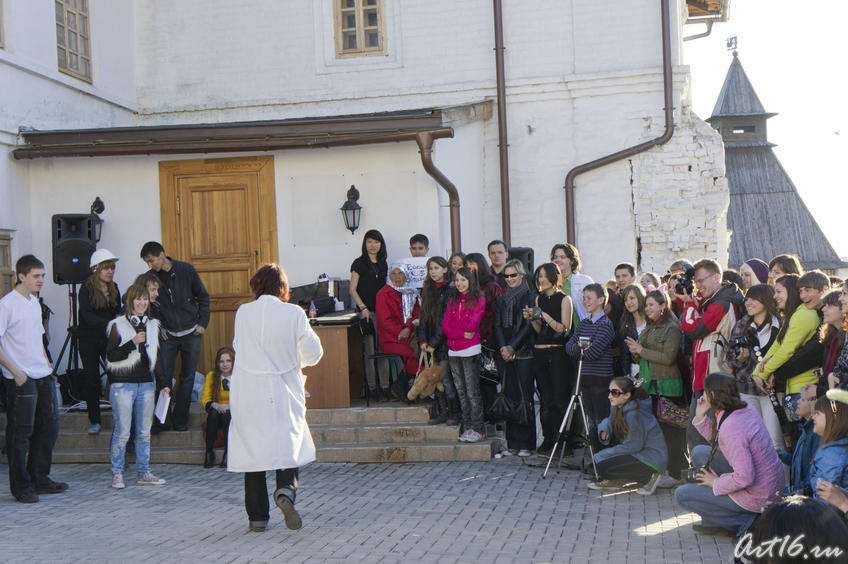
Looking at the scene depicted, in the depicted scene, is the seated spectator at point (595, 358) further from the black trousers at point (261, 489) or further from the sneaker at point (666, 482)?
the black trousers at point (261, 489)

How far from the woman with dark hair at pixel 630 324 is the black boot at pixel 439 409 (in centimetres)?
202

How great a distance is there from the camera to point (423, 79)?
552 inches

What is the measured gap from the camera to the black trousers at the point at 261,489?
21.3 feet

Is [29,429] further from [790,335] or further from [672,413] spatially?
[790,335]

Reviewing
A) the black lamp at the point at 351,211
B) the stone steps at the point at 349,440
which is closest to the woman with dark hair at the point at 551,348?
the stone steps at the point at 349,440

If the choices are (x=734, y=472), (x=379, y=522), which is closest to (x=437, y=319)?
(x=379, y=522)

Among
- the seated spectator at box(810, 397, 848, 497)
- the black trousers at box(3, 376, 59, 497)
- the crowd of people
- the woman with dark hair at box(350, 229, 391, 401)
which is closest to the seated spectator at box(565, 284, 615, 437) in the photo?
the crowd of people

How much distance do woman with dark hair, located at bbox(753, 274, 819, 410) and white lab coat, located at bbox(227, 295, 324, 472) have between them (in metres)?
3.30

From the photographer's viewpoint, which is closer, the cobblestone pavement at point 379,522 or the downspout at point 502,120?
the cobblestone pavement at point 379,522

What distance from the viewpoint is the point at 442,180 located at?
38.4ft

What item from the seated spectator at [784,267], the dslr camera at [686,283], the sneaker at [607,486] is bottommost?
the sneaker at [607,486]

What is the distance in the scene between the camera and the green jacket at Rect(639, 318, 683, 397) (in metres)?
7.92

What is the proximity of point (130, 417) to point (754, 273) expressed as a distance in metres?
5.78

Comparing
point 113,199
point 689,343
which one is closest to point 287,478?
point 689,343
